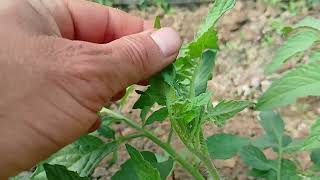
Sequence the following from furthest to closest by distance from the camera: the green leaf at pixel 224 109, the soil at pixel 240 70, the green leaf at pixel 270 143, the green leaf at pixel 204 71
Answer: the soil at pixel 240 70, the green leaf at pixel 270 143, the green leaf at pixel 204 71, the green leaf at pixel 224 109

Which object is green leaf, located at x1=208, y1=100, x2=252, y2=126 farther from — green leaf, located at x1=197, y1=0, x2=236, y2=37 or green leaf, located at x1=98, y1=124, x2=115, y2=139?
green leaf, located at x1=98, y1=124, x2=115, y2=139

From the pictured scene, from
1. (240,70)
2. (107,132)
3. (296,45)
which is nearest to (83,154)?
(107,132)

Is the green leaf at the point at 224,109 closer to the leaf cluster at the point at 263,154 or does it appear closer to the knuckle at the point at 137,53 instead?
A: the knuckle at the point at 137,53

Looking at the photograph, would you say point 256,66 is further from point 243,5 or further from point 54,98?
point 54,98

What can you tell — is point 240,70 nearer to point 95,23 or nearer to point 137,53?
point 95,23

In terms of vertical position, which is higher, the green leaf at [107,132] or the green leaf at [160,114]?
the green leaf at [160,114]

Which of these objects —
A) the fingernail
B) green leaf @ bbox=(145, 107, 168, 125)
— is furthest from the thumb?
green leaf @ bbox=(145, 107, 168, 125)

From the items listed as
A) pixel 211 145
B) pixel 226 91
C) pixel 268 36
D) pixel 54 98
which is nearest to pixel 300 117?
pixel 226 91

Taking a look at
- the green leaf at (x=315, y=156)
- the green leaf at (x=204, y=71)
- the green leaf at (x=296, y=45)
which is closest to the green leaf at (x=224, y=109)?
the green leaf at (x=204, y=71)
